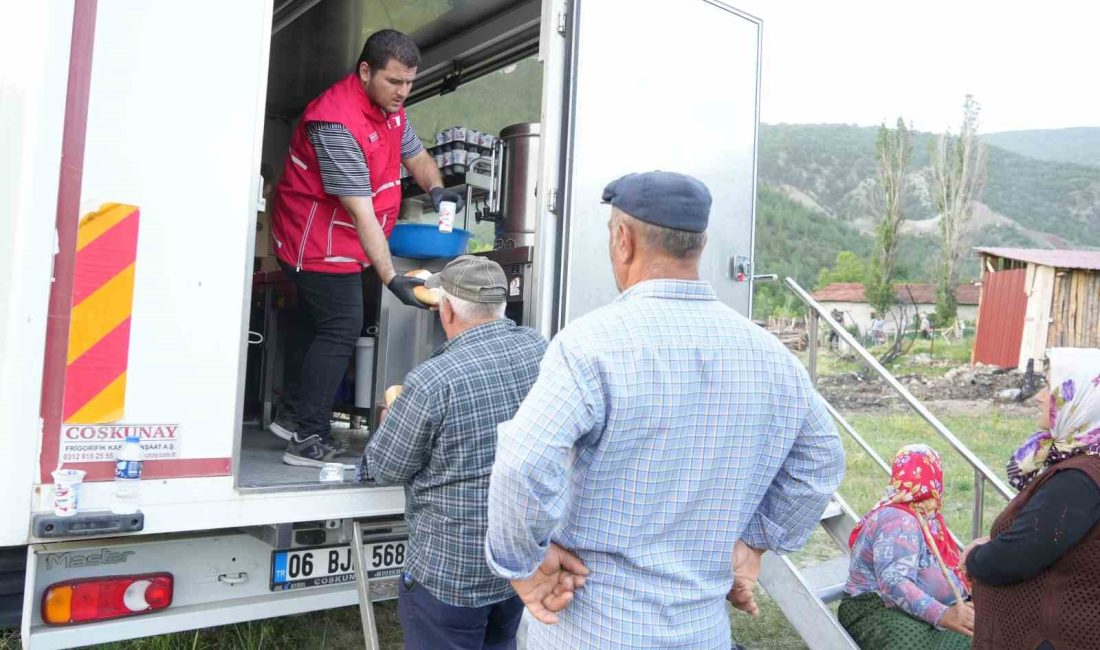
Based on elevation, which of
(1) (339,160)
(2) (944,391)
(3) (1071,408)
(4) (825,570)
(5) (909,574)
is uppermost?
(1) (339,160)

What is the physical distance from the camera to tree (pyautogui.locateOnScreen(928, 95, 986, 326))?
2731cm

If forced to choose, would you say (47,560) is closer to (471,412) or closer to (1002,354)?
(471,412)

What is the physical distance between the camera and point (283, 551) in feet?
8.48

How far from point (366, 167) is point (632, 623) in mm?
2233

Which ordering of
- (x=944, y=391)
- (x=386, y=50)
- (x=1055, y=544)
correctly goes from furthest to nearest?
(x=944, y=391)
(x=386, y=50)
(x=1055, y=544)

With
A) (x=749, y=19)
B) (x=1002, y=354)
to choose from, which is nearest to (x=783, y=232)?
(x=1002, y=354)

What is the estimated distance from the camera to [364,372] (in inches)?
160

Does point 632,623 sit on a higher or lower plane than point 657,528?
lower

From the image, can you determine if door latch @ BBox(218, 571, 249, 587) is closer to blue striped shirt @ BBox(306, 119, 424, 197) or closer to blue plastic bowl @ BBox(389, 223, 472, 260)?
blue striped shirt @ BBox(306, 119, 424, 197)

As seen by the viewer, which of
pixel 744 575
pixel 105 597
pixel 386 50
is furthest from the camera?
pixel 386 50

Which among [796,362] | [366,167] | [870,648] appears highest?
[366,167]

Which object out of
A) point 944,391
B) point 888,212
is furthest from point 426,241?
point 888,212

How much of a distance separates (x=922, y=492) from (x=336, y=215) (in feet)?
7.95

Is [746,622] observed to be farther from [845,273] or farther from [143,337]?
[845,273]
